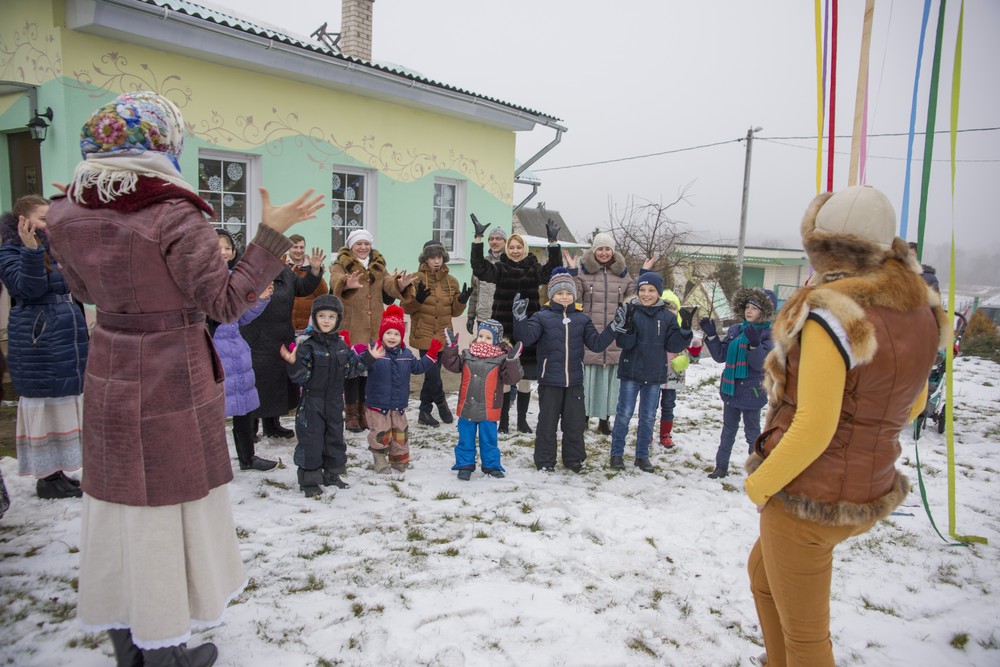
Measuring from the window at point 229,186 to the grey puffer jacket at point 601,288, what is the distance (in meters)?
4.05

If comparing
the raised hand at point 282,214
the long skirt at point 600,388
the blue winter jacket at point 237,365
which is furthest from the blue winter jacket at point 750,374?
the raised hand at point 282,214

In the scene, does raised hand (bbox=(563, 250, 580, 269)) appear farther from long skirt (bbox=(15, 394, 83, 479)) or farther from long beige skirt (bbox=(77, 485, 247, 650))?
long beige skirt (bbox=(77, 485, 247, 650))

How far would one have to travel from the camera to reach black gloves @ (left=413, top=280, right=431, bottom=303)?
21.2 ft

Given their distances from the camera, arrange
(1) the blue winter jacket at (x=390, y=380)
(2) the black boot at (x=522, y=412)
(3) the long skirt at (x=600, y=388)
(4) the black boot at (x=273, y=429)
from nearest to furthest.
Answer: (1) the blue winter jacket at (x=390, y=380), (4) the black boot at (x=273, y=429), (3) the long skirt at (x=600, y=388), (2) the black boot at (x=522, y=412)

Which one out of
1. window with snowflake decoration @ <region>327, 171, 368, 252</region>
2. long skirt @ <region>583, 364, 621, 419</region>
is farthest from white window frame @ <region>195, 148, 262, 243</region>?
long skirt @ <region>583, 364, 621, 419</region>

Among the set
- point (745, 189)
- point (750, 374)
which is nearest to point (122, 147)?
point (750, 374)

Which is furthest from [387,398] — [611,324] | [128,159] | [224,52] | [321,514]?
[224,52]

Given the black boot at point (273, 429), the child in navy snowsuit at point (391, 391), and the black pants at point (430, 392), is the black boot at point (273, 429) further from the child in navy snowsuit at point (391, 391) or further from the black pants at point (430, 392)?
the black pants at point (430, 392)

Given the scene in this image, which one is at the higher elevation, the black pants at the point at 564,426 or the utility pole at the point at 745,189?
the utility pole at the point at 745,189

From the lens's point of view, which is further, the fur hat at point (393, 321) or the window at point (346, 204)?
the window at point (346, 204)

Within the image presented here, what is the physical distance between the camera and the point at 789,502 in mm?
2150

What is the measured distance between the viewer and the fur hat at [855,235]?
6.91ft

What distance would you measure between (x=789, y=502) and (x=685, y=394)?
6609 millimetres

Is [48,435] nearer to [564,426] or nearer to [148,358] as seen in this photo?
[148,358]
